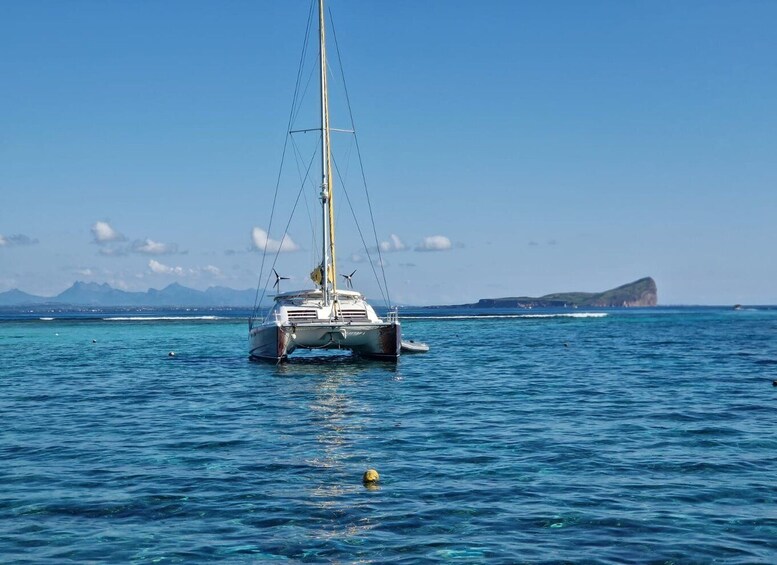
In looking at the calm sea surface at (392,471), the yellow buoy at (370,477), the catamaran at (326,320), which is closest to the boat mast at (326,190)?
the catamaran at (326,320)

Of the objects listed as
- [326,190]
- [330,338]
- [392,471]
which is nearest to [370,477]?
[392,471]

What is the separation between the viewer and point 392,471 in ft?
49.5

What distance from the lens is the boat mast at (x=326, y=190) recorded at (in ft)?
131

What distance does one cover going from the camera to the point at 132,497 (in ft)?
43.6

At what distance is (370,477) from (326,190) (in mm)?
29593

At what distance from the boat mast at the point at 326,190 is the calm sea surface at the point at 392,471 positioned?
31.3 ft

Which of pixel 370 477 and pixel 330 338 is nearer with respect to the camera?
pixel 370 477

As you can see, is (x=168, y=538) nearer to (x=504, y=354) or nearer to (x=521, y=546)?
(x=521, y=546)

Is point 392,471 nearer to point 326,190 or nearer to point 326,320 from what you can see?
point 326,320

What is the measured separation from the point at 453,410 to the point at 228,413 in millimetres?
6514

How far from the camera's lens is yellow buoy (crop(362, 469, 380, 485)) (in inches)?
554

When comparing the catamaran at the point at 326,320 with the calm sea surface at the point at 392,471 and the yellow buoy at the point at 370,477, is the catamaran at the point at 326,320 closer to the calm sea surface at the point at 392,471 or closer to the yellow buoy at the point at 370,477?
the calm sea surface at the point at 392,471

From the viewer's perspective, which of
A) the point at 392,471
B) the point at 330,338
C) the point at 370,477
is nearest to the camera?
the point at 370,477

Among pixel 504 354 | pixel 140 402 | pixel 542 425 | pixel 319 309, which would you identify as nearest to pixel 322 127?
pixel 319 309
